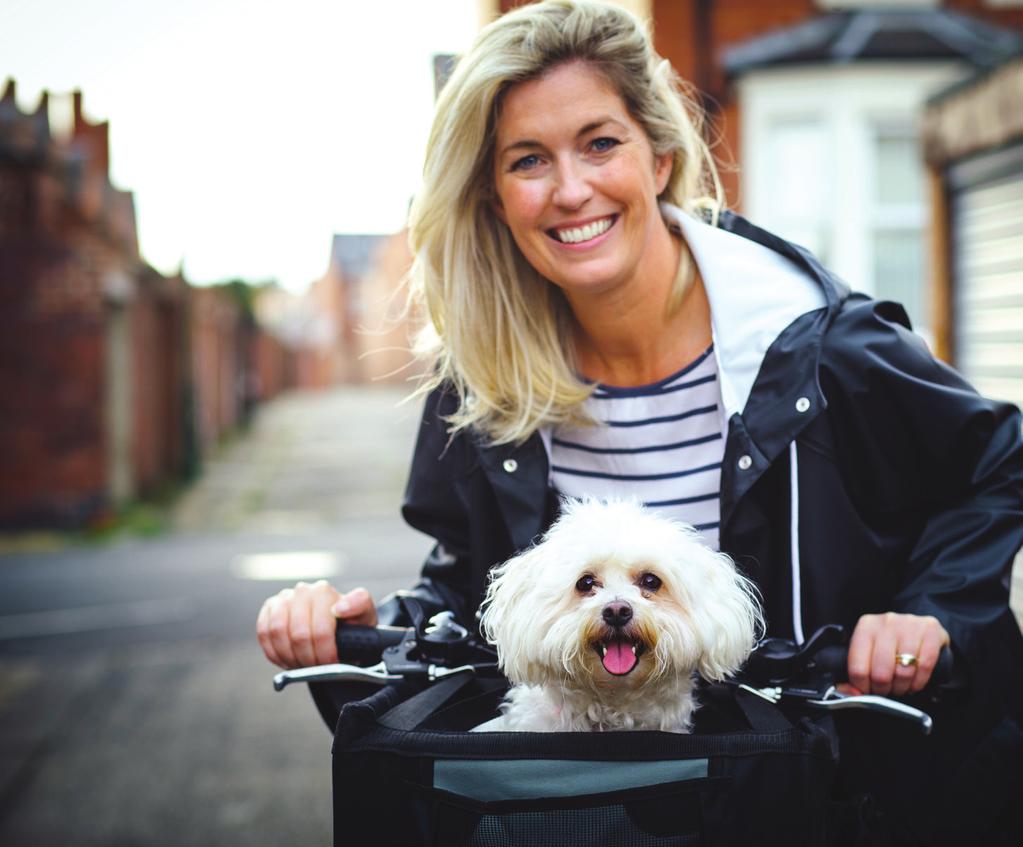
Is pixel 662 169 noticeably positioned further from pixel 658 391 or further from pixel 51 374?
pixel 51 374

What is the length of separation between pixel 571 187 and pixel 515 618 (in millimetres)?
912

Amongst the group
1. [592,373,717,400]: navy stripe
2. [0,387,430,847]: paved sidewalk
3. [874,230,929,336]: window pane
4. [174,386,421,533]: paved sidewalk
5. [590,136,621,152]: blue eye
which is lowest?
[0,387,430,847]: paved sidewalk

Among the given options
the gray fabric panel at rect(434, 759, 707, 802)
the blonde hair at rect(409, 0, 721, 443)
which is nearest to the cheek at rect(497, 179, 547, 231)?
the blonde hair at rect(409, 0, 721, 443)

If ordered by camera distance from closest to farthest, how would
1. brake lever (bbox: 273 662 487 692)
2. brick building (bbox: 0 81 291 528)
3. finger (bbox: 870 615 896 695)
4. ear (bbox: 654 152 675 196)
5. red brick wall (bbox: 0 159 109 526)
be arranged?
finger (bbox: 870 615 896 695)
brake lever (bbox: 273 662 487 692)
ear (bbox: 654 152 675 196)
brick building (bbox: 0 81 291 528)
red brick wall (bbox: 0 159 109 526)

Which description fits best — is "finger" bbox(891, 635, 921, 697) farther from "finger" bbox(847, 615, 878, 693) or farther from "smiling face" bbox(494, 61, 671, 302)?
A: "smiling face" bbox(494, 61, 671, 302)

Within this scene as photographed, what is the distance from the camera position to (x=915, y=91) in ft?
30.6

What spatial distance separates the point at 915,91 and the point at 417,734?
9.68 m

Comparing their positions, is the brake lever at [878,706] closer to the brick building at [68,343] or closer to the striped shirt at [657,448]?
the striped shirt at [657,448]

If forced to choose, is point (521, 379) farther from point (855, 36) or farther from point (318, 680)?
point (855, 36)

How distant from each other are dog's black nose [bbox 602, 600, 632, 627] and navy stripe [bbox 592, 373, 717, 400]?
575mm

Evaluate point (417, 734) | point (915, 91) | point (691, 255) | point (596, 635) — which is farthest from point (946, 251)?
point (417, 734)

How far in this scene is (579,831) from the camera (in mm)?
1262

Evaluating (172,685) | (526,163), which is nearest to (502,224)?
(526,163)

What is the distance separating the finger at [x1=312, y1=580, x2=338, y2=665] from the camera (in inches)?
70.4
